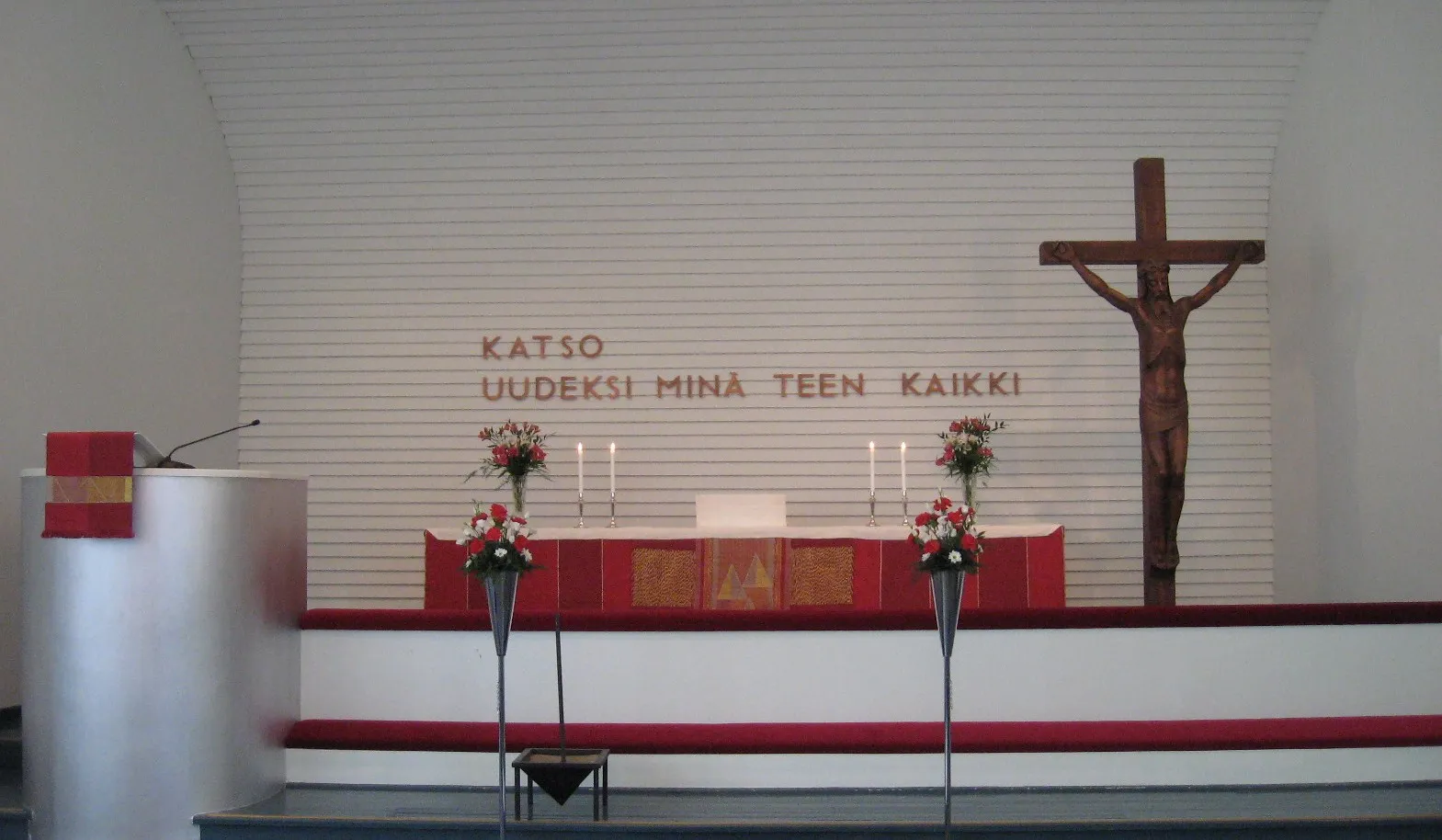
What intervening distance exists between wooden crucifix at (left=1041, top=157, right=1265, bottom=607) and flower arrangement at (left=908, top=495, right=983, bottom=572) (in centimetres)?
260

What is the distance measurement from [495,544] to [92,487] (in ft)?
4.24

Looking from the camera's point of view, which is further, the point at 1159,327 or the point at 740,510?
the point at 740,510

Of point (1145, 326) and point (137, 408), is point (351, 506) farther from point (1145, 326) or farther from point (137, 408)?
point (1145, 326)

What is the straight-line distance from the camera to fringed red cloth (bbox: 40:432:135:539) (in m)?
3.56

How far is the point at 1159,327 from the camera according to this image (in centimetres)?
585

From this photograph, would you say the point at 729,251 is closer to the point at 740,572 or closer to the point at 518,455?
the point at 518,455

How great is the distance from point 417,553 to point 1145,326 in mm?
4847

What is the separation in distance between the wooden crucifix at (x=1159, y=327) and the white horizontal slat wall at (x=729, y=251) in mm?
1555

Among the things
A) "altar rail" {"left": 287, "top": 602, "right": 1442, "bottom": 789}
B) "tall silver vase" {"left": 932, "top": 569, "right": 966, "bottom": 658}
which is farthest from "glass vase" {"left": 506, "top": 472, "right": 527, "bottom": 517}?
"tall silver vase" {"left": 932, "top": 569, "right": 966, "bottom": 658}

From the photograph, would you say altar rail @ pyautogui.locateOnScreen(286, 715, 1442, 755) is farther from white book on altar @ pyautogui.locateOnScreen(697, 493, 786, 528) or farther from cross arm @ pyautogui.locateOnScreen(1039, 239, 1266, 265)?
cross arm @ pyautogui.locateOnScreen(1039, 239, 1266, 265)

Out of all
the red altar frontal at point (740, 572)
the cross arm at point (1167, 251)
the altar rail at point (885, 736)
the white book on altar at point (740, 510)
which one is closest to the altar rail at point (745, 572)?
the red altar frontal at point (740, 572)

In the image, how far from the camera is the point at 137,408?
21.4ft

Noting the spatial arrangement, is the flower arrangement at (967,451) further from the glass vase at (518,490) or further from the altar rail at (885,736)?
the altar rail at (885,736)

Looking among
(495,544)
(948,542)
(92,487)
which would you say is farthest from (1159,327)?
(92,487)
